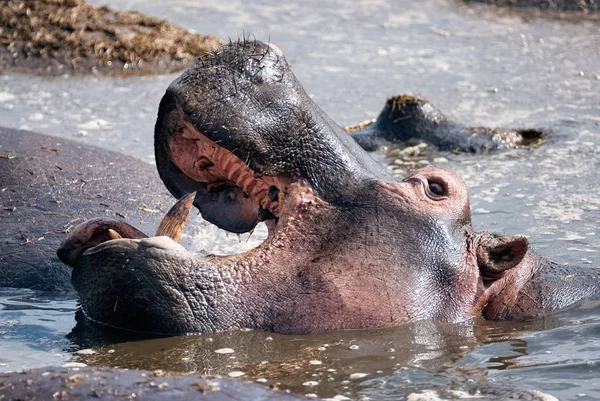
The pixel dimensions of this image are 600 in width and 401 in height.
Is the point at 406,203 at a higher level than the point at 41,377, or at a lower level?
higher

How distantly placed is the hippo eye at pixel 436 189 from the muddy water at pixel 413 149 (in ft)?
1.83

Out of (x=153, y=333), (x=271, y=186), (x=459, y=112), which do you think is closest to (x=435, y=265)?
(x=271, y=186)

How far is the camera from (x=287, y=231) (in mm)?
5121

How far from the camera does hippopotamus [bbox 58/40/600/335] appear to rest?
4926 mm

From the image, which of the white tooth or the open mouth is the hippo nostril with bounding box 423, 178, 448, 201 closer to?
the open mouth

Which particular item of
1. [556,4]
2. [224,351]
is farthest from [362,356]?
[556,4]

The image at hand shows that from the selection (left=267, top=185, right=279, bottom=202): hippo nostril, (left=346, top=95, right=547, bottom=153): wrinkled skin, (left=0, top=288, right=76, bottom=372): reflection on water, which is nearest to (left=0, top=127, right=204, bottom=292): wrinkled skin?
(left=0, top=288, right=76, bottom=372): reflection on water

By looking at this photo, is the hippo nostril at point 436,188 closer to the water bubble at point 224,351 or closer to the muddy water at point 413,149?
the muddy water at point 413,149

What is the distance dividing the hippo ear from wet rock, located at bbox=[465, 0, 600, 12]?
10.8 metres

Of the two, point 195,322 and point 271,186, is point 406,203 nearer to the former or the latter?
point 271,186

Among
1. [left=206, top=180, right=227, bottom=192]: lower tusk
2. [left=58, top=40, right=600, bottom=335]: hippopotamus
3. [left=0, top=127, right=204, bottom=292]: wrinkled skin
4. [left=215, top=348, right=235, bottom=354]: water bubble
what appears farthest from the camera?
[left=0, top=127, right=204, bottom=292]: wrinkled skin

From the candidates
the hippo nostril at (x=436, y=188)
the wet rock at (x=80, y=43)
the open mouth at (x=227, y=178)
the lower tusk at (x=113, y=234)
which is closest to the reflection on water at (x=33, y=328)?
the lower tusk at (x=113, y=234)

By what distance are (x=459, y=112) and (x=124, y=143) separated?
10.1 ft

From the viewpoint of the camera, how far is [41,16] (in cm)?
1290
